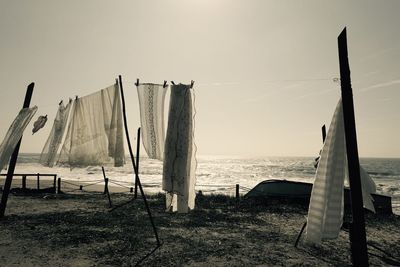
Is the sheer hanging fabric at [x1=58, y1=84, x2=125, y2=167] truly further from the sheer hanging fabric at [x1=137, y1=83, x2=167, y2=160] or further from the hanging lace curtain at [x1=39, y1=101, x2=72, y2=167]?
the hanging lace curtain at [x1=39, y1=101, x2=72, y2=167]

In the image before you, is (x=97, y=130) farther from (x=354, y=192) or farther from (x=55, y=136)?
(x=354, y=192)

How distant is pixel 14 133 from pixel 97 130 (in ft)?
9.64

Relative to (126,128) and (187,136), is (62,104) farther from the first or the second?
(187,136)

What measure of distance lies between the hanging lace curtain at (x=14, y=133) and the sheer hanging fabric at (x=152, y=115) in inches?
179

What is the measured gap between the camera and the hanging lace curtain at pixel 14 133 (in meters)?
9.76

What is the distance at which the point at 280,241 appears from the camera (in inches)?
377

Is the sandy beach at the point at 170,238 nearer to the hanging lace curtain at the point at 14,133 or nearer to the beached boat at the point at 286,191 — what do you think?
the beached boat at the point at 286,191

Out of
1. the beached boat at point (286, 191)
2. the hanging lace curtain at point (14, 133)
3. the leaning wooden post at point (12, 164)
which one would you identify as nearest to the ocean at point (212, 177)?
the beached boat at point (286, 191)

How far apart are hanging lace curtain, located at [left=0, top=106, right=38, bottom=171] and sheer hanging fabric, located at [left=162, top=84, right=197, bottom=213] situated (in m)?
5.44

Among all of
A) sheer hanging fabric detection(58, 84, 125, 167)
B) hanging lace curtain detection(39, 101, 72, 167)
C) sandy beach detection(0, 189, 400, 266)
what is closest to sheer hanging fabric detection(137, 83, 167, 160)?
sheer hanging fabric detection(58, 84, 125, 167)

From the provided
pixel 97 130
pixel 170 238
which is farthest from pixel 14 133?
pixel 170 238

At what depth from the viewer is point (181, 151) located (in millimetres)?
7559

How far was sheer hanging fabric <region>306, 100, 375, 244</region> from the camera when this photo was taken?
586 cm

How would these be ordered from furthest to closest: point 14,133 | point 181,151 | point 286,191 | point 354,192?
1. point 286,191
2. point 14,133
3. point 181,151
4. point 354,192
